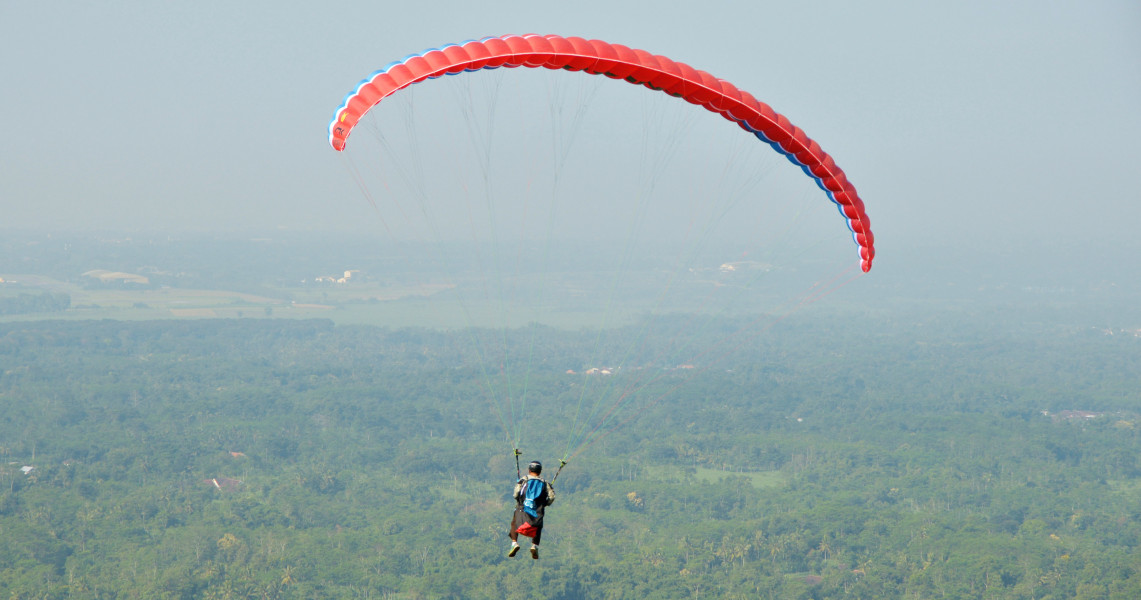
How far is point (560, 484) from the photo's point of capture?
7206 centimetres

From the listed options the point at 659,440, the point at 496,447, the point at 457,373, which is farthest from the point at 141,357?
the point at 659,440

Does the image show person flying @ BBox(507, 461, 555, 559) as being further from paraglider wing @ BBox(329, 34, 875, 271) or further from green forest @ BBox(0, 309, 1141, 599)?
green forest @ BBox(0, 309, 1141, 599)

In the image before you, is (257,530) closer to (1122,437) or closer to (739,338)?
(1122,437)

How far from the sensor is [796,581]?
56906 mm

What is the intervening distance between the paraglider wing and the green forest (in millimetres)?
37448

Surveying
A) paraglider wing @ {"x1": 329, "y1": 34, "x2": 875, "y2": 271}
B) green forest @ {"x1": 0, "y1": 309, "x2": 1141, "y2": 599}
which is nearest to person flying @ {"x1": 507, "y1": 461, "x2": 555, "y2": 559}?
paraglider wing @ {"x1": 329, "y1": 34, "x2": 875, "y2": 271}

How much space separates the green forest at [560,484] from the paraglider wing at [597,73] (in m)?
37.4

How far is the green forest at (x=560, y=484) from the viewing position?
5553cm

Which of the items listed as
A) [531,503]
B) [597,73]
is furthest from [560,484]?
[597,73]

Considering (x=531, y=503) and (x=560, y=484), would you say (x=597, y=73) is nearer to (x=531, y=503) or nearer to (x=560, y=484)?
(x=531, y=503)

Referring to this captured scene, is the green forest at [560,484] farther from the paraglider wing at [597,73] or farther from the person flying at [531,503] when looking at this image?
the paraglider wing at [597,73]

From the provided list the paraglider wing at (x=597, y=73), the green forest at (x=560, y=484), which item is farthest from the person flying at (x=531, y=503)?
the green forest at (x=560, y=484)

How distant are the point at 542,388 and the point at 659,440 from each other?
99.9 ft

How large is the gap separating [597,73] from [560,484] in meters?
56.5
